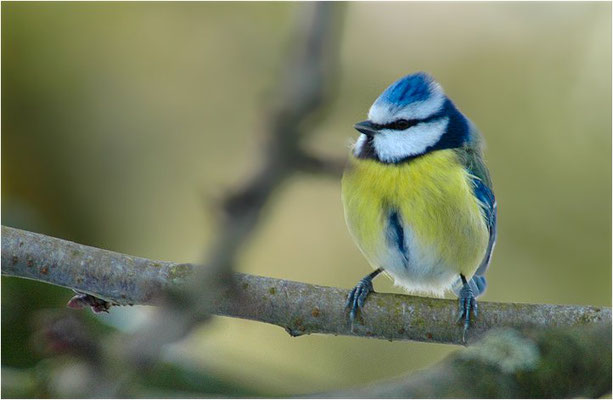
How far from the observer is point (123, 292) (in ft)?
4.42

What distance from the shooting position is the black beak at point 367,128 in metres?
1.75

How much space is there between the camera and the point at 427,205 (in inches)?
68.6

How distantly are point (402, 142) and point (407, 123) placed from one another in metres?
0.05

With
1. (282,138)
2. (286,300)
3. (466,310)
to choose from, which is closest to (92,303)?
(286,300)

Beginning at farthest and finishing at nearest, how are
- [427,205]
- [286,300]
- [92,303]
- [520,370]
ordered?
[427,205] → [286,300] → [92,303] → [520,370]

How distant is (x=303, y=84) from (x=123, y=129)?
3.08 metres

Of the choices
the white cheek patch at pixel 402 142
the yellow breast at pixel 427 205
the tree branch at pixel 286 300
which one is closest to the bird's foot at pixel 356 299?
the tree branch at pixel 286 300

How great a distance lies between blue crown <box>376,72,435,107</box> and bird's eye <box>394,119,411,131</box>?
4cm

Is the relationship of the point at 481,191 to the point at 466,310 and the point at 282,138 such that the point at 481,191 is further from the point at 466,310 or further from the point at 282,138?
the point at 282,138

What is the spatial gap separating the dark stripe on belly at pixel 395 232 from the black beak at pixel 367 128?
201 mm

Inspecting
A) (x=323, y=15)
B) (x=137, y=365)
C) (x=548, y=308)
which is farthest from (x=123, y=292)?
(x=323, y=15)

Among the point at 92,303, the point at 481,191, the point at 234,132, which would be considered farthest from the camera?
the point at 234,132

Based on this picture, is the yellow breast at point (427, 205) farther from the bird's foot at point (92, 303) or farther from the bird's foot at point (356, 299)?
the bird's foot at point (92, 303)

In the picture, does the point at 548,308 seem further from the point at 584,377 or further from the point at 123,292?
the point at 123,292
